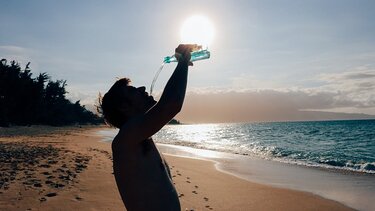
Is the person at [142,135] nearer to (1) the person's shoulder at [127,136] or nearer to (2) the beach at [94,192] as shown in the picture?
(1) the person's shoulder at [127,136]

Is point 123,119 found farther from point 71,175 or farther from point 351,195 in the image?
point 351,195

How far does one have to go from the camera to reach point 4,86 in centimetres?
4519

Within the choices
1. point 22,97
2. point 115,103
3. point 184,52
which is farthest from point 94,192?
point 22,97

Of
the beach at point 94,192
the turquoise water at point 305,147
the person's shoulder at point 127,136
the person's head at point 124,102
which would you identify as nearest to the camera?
the person's shoulder at point 127,136

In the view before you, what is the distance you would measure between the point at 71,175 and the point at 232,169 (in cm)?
924

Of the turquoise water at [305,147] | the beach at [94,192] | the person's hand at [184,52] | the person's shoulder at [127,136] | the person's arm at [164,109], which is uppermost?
the person's hand at [184,52]

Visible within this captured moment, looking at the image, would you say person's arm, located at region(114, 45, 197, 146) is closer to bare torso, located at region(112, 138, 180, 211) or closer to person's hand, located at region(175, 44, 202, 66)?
person's hand, located at region(175, 44, 202, 66)

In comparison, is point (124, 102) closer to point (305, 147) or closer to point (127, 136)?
point (127, 136)

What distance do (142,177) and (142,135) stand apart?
1.00 ft

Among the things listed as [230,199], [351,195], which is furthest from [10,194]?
[351,195]

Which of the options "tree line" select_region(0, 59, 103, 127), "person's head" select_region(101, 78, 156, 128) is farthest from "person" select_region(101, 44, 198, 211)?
"tree line" select_region(0, 59, 103, 127)

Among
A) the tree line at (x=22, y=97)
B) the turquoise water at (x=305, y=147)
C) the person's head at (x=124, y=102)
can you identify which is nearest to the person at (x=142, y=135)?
the person's head at (x=124, y=102)

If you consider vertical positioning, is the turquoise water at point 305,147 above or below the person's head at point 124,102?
below

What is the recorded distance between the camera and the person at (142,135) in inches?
82.0
